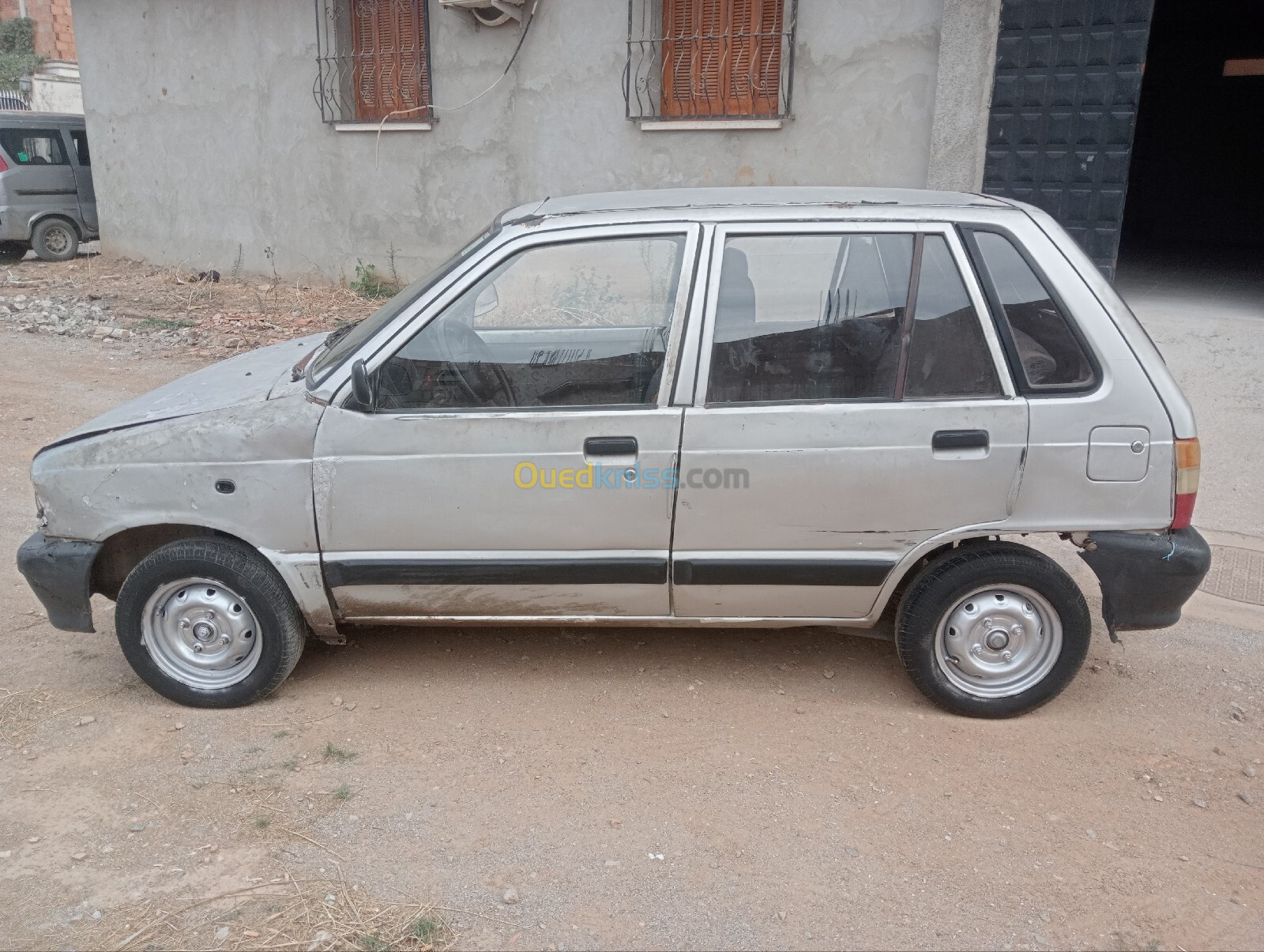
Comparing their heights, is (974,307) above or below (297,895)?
above

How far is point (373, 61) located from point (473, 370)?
8949 millimetres

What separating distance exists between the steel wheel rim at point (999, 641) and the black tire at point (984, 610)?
0.05ft

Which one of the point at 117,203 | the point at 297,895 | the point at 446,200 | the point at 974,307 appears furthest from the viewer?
the point at 117,203

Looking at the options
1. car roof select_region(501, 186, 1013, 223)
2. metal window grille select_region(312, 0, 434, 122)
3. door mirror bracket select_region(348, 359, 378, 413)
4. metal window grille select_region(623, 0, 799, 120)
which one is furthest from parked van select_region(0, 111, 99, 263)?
door mirror bracket select_region(348, 359, 378, 413)

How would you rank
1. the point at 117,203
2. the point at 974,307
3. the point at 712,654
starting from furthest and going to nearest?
the point at 117,203, the point at 712,654, the point at 974,307

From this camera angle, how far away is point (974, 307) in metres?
3.44

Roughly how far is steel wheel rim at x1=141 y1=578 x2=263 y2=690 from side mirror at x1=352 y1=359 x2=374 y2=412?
851mm

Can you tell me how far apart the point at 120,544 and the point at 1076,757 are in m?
3.48

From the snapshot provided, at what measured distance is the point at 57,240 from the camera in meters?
14.6

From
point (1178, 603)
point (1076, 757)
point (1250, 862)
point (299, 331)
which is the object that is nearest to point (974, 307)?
point (1178, 603)

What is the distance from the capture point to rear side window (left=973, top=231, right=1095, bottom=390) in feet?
11.2

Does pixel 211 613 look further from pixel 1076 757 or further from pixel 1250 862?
pixel 1250 862

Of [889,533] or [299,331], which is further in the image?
[299,331]

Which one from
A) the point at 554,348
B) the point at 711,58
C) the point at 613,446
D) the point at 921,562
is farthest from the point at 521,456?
the point at 711,58
